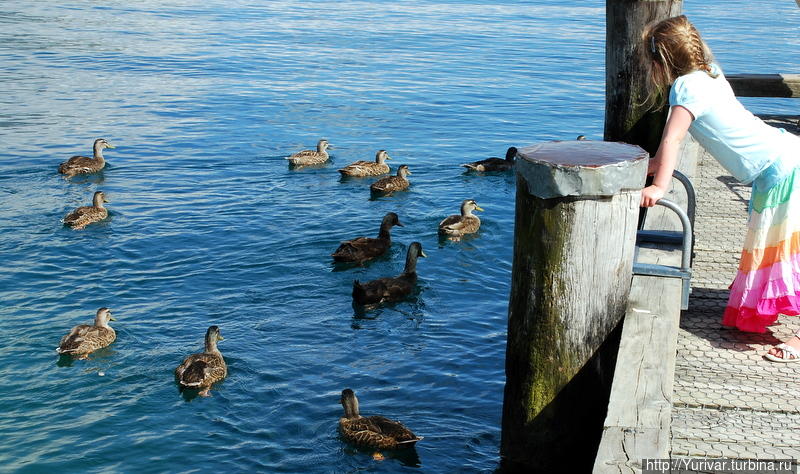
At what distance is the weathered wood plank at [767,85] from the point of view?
508 inches

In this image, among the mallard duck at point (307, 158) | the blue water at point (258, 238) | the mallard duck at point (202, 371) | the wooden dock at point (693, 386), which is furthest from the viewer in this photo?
the mallard duck at point (307, 158)

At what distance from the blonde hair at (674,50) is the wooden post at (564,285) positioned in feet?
1.96

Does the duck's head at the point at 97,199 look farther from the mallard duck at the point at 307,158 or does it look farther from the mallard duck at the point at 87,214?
the mallard duck at the point at 307,158

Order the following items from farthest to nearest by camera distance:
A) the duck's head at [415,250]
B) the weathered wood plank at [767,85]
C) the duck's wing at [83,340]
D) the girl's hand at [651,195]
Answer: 1. the duck's head at [415,250]
2. the weathered wood plank at [767,85]
3. the duck's wing at [83,340]
4. the girl's hand at [651,195]

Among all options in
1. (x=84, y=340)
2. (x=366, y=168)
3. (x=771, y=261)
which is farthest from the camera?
(x=366, y=168)

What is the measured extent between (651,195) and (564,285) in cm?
86

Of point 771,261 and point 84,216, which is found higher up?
point 771,261

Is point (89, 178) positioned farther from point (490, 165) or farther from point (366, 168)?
point (490, 165)

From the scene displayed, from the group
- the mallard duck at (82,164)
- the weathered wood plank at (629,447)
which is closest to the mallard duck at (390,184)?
the mallard duck at (82,164)

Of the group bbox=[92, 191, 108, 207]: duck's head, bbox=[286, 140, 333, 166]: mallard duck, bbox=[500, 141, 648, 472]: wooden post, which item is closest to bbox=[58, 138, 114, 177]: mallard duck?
bbox=[92, 191, 108, 207]: duck's head

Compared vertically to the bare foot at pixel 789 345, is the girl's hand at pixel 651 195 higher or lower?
higher

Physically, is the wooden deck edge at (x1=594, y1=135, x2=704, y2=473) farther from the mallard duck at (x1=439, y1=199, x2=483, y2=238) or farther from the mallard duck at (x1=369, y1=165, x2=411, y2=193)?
the mallard duck at (x1=369, y1=165, x2=411, y2=193)

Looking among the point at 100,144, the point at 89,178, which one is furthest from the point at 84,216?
the point at 100,144

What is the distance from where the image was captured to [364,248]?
47.1 ft
